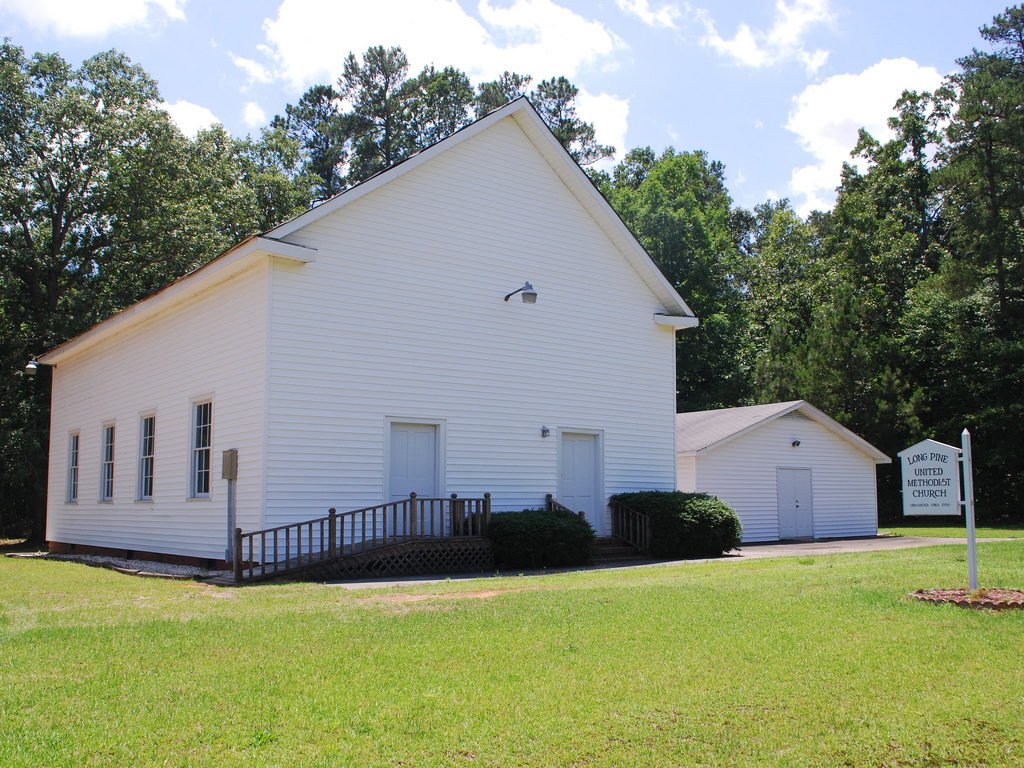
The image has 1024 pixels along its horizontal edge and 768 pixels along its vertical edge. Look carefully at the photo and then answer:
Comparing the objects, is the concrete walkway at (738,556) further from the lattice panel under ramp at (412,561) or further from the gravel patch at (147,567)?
the gravel patch at (147,567)

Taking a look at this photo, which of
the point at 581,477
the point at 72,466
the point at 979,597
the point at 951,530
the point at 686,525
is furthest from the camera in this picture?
the point at 951,530

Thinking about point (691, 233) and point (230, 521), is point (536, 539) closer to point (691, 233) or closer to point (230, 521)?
point (230, 521)

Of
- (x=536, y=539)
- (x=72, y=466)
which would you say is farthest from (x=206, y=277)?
(x=72, y=466)

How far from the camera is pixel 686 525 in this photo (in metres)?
18.4

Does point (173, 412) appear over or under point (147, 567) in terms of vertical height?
over

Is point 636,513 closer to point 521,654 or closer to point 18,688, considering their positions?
point 521,654

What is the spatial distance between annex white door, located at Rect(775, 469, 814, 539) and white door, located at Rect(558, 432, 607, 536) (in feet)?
27.6

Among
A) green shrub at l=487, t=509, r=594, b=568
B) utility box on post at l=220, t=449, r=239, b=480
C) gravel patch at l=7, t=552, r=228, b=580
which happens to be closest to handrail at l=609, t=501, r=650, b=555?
green shrub at l=487, t=509, r=594, b=568

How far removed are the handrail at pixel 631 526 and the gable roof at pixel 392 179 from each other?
4.44 m

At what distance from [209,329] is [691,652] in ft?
40.6

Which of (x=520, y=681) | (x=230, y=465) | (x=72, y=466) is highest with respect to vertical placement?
(x=72, y=466)

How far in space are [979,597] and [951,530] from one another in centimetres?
2275

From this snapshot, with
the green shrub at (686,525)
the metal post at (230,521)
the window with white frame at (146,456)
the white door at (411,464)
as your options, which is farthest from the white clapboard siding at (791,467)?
the window with white frame at (146,456)

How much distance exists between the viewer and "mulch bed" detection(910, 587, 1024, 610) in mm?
9320
